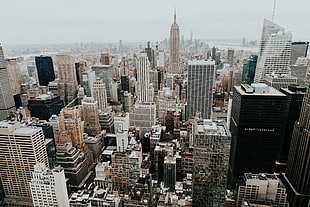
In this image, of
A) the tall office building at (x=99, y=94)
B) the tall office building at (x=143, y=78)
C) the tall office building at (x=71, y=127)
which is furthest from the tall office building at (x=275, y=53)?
the tall office building at (x=71, y=127)

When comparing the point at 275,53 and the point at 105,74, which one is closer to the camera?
the point at 275,53

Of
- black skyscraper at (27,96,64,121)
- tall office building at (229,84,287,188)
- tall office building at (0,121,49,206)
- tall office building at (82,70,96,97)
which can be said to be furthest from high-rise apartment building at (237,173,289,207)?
tall office building at (82,70,96,97)

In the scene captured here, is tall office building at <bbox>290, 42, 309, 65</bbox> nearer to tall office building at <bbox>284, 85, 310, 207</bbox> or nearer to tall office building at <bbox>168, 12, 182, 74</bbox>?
tall office building at <bbox>284, 85, 310, 207</bbox>

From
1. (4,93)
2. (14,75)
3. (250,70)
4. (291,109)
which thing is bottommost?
(4,93)

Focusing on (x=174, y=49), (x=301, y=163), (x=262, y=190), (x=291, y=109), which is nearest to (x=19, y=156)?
(x=262, y=190)

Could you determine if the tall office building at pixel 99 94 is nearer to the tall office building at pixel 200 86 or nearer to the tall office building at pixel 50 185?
the tall office building at pixel 200 86

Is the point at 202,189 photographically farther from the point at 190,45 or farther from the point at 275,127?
the point at 190,45

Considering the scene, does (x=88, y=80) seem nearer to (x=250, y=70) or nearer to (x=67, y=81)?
(x=67, y=81)
